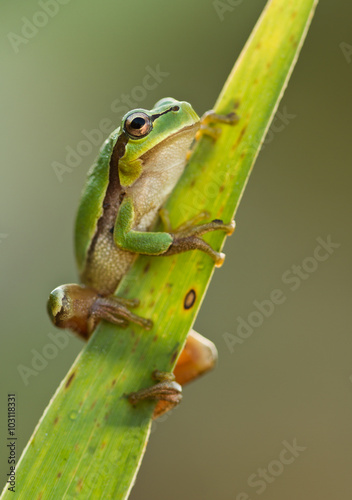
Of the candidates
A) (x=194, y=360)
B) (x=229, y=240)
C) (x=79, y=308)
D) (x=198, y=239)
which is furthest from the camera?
(x=229, y=240)

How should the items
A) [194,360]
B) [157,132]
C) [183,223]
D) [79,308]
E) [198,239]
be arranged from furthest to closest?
[194,360] → [79,308] → [157,132] → [183,223] → [198,239]

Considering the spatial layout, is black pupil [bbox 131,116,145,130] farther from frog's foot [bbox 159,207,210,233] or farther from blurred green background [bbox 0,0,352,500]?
blurred green background [bbox 0,0,352,500]

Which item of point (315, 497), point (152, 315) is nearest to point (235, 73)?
point (152, 315)

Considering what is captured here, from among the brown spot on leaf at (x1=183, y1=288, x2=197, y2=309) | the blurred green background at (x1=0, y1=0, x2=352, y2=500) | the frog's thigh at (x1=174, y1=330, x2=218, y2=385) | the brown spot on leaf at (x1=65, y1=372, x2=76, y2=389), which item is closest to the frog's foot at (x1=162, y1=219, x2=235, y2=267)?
the brown spot on leaf at (x1=183, y1=288, x2=197, y2=309)

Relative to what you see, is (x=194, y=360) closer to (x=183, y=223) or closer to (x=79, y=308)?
(x=79, y=308)

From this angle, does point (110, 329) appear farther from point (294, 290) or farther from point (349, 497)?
point (349, 497)

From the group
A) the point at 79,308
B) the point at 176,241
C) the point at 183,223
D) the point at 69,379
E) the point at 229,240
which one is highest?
the point at 229,240

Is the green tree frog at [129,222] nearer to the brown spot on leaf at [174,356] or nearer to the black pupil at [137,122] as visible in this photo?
the black pupil at [137,122]

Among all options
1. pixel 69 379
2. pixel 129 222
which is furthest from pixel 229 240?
pixel 69 379
